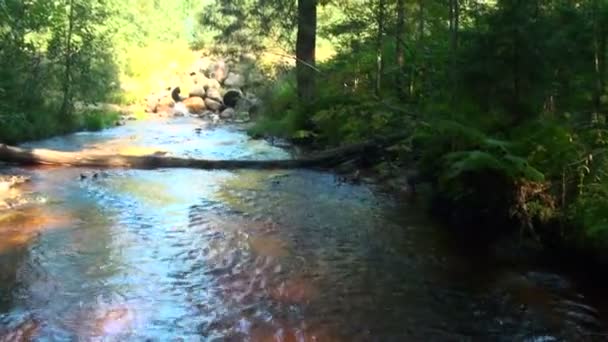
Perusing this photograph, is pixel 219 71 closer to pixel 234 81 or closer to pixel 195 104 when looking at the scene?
pixel 234 81

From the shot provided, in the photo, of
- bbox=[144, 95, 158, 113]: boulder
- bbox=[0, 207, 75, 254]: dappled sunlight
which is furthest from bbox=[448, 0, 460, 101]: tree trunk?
bbox=[144, 95, 158, 113]: boulder

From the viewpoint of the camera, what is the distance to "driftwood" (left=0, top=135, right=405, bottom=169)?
1193 centimetres

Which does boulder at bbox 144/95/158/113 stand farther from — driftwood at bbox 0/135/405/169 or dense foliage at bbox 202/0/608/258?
dense foliage at bbox 202/0/608/258

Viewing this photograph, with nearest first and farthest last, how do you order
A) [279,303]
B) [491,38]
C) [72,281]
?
1. [279,303]
2. [72,281]
3. [491,38]

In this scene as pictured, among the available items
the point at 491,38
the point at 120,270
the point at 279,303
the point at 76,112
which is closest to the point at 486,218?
the point at 491,38

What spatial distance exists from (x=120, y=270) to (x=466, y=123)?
4851mm

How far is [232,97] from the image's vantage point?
27516 millimetres

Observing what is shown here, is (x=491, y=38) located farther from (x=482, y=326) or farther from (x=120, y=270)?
(x=120, y=270)

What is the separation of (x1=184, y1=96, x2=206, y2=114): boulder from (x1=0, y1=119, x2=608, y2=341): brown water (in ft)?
56.8

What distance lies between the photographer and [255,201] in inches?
379

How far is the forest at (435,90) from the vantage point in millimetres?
6832

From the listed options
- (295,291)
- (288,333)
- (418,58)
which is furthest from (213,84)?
(288,333)

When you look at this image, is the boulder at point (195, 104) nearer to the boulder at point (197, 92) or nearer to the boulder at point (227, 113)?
the boulder at point (197, 92)

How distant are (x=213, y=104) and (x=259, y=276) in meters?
22.0
